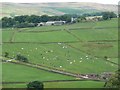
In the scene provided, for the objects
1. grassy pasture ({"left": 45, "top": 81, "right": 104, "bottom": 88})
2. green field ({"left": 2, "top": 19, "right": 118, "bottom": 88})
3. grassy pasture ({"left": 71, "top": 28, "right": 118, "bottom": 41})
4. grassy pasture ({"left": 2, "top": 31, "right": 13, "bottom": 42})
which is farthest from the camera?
grassy pasture ({"left": 71, "top": 28, "right": 118, "bottom": 41})

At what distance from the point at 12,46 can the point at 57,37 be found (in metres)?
13.8

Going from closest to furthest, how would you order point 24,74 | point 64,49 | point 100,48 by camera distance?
1. point 24,74
2. point 64,49
3. point 100,48

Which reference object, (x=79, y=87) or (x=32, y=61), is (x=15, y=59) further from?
(x=79, y=87)

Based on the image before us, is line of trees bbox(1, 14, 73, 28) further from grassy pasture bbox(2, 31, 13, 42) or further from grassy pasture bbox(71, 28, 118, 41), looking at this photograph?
grassy pasture bbox(71, 28, 118, 41)

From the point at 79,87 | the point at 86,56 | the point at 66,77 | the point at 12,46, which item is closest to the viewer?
the point at 79,87

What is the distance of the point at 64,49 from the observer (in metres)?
77.0

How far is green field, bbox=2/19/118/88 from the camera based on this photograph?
2265 inches

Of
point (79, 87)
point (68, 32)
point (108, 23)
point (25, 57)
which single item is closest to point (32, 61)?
point (25, 57)

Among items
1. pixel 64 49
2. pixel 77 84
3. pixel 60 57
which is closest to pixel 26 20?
pixel 64 49

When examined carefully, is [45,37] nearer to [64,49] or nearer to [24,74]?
[64,49]

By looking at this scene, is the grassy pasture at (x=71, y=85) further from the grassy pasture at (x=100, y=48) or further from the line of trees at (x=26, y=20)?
the line of trees at (x=26, y=20)

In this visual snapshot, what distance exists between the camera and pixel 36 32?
9562 centimetres

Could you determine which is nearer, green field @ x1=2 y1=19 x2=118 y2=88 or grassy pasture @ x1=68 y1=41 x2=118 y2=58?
green field @ x1=2 y1=19 x2=118 y2=88

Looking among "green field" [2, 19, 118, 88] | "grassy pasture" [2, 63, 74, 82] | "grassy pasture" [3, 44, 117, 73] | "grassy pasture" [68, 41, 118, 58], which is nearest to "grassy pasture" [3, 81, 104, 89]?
"green field" [2, 19, 118, 88]
